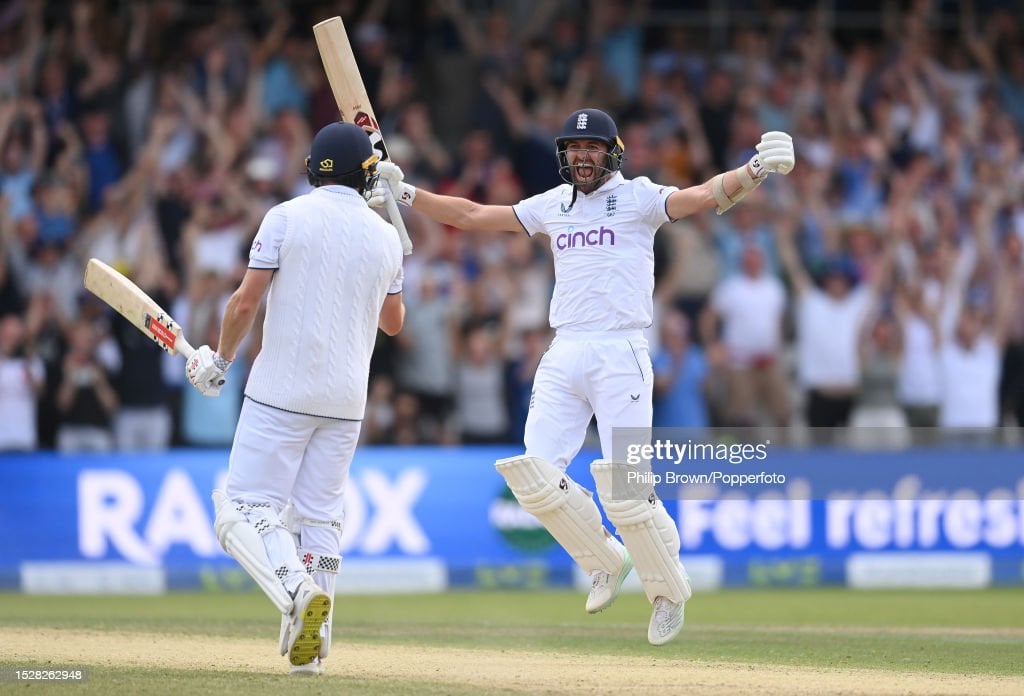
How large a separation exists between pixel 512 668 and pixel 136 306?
7.67 feet

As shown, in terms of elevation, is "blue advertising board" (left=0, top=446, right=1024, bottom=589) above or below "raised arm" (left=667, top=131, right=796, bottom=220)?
below

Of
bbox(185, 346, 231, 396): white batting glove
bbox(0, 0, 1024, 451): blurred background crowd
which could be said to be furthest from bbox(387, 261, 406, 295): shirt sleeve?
bbox(0, 0, 1024, 451): blurred background crowd

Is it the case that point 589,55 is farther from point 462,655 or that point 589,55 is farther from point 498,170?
point 462,655

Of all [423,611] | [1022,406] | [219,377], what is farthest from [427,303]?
[219,377]

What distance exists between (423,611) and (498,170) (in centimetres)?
471

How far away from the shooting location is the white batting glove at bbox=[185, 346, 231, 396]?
23.1 feet

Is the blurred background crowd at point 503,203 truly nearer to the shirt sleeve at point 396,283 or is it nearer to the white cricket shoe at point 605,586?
the white cricket shoe at point 605,586

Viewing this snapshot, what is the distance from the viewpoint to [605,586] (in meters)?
8.03

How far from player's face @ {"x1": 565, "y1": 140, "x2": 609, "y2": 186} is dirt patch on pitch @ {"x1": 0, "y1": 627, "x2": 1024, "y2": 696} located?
2.27 m

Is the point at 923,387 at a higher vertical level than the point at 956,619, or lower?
higher

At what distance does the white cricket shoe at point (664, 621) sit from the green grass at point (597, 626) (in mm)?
102

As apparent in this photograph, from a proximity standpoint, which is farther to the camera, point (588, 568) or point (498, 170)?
point (498, 170)

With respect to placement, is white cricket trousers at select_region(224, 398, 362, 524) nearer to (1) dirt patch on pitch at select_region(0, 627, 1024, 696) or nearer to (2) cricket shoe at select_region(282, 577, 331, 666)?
(2) cricket shoe at select_region(282, 577, 331, 666)

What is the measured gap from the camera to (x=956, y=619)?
10.8 metres
